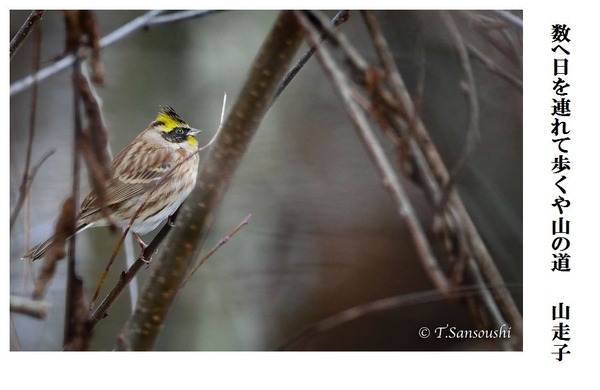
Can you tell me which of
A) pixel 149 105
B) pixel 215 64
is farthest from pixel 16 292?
pixel 215 64

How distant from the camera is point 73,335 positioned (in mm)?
1014

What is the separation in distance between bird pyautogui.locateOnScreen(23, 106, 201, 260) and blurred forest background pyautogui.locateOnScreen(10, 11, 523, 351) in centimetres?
6

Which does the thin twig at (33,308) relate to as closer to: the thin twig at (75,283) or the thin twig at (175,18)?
the thin twig at (75,283)

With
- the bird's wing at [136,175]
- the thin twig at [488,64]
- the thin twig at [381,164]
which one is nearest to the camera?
the thin twig at [381,164]

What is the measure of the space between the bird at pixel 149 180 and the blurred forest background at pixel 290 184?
0.19ft

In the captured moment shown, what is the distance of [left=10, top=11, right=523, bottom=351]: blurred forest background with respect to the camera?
1.95 metres

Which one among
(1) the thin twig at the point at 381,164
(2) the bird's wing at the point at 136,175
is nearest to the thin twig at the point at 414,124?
(1) the thin twig at the point at 381,164

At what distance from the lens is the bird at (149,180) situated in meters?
1.82

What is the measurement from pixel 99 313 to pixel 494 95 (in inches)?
50.0

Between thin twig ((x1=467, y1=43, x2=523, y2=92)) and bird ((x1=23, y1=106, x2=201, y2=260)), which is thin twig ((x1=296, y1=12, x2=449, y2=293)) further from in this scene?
bird ((x1=23, y1=106, x2=201, y2=260))

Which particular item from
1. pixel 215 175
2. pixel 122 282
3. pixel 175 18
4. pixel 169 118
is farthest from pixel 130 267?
pixel 175 18

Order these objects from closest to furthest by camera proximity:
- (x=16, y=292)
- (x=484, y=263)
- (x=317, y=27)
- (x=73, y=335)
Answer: (x=73, y=335), (x=484, y=263), (x=317, y=27), (x=16, y=292)

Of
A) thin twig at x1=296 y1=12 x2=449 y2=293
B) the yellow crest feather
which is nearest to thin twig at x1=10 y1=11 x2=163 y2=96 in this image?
the yellow crest feather
